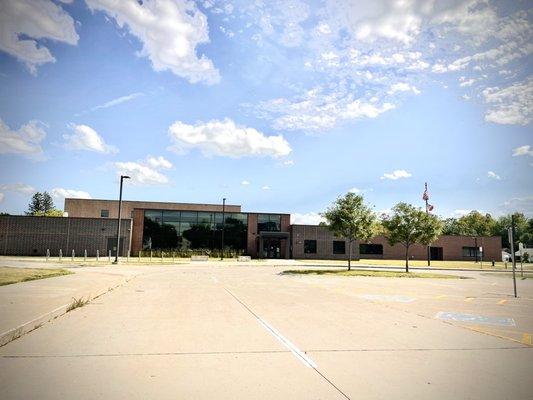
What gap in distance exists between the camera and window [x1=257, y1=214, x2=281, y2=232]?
5981 cm

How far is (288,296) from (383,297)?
11.3 feet

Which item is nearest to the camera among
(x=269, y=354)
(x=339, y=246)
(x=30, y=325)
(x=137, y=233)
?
(x=269, y=354)

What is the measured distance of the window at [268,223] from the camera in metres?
59.8

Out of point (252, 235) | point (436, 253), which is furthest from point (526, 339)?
point (436, 253)

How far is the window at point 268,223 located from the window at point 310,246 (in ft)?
15.6

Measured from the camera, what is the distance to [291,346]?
6352 mm

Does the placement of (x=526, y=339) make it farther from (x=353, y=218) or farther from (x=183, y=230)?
(x=183, y=230)

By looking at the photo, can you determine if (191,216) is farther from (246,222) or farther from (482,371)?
(482,371)

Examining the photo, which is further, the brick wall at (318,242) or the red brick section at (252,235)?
the brick wall at (318,242)

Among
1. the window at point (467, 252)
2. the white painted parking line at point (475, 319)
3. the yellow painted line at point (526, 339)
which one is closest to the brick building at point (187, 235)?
the window at point (467, 252)

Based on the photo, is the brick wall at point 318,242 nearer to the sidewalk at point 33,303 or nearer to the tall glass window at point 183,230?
the tall glass window at point 183,230

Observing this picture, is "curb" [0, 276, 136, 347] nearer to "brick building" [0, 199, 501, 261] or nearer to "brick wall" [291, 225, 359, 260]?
"brick building" [0, 199, 501, 261]

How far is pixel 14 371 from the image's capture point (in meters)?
4.74

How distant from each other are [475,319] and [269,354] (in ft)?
20.9
